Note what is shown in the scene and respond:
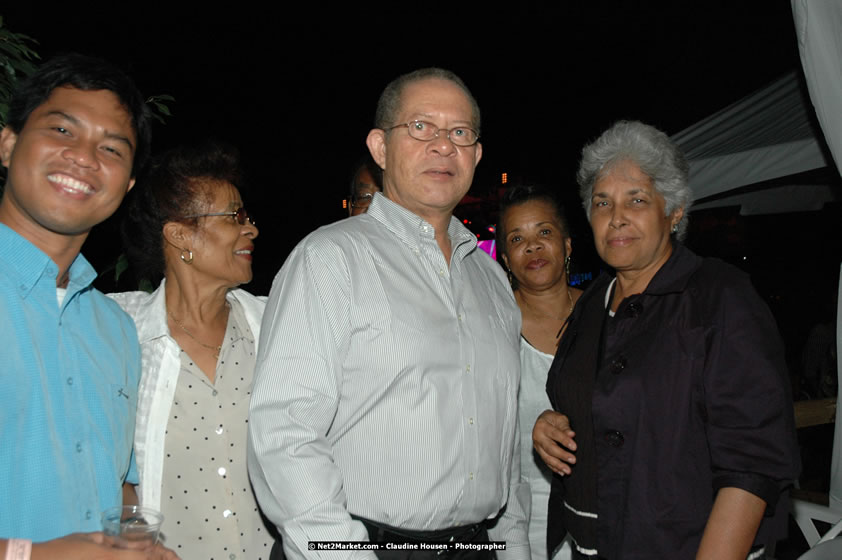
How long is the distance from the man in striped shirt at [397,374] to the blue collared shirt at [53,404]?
0.46 m

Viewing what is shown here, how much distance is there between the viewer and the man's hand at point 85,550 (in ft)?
4.66

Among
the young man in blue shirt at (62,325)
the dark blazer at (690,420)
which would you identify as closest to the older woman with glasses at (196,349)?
the young man in blue shirt at (62,325)

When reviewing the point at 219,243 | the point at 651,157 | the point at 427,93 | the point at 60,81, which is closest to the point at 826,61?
the point at 651,157

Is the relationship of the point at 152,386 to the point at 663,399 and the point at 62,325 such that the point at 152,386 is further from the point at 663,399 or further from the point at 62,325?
the point at 663,399

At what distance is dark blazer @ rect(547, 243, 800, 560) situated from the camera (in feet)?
6.40

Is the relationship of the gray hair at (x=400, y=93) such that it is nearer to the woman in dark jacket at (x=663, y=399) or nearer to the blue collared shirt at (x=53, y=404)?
the woman in dark jacket at (x=663, y=399)

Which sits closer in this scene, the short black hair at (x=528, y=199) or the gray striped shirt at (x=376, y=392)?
the gray striped shirt at (x=376, y=392)

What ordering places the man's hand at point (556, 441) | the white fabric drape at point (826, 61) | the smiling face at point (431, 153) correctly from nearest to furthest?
the smiling face at point (431, 153)
the man's hand at point (556, 441)
the white fabric drape at point (826, 61)

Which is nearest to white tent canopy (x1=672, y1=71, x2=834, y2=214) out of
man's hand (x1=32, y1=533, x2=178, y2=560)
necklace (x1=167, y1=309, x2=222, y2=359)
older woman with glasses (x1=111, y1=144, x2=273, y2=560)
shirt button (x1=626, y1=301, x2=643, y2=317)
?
shirt button (x1=626, y1=301, x2=643, y2=317)

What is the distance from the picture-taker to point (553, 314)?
11.3ft

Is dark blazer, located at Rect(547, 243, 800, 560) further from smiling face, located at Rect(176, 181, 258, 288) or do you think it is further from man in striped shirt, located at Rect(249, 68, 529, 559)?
smiling face, located at Rect(176, 181, 258, 288)

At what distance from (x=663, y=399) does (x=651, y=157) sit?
962 millimetres

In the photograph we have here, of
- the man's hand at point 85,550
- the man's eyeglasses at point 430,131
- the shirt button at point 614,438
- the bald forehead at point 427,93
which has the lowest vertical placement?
the man's hand at point 85,550

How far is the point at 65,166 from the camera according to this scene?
1758 millimetres
